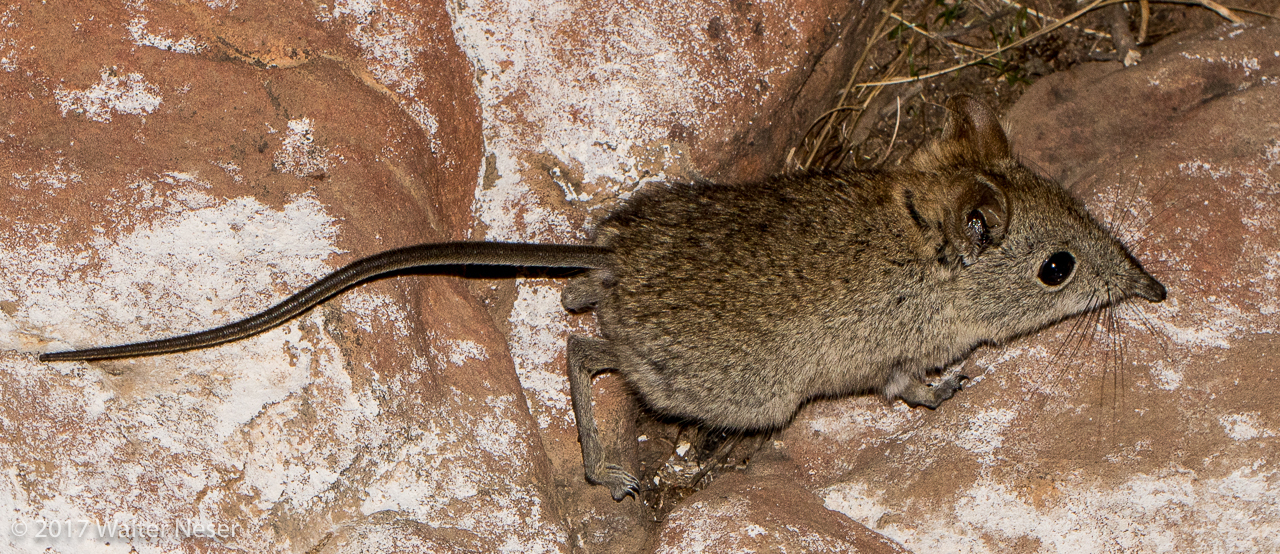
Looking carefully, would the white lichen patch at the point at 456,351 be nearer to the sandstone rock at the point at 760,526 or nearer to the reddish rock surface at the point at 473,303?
the reddish rock surface at the point at 473,303

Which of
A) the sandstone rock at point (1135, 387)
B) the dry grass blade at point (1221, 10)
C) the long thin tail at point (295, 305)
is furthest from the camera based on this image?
the dry grass blade at point (1221, 10)

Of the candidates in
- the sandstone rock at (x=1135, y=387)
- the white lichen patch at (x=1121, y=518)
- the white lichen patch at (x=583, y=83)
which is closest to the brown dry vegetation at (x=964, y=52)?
the sandstone rock at (x=1135, y=387)

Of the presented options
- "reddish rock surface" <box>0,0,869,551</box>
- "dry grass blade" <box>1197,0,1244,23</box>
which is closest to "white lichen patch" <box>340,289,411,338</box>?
"reddish rock surface" <box>0,0,869,551</box>

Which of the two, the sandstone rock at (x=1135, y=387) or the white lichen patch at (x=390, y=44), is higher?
the white lichen patch at (x=390, y=44)

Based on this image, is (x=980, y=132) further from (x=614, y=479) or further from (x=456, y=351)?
(x=456, y=351)

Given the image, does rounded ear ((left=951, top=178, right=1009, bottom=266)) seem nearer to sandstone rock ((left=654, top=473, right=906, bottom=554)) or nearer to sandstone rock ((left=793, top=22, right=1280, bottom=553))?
sandstone rock ((left=793, top=22, right=1280, bottom=553))

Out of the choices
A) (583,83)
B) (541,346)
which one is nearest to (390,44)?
(583,83)

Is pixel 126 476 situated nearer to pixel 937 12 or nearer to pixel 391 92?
pixel 391 92
